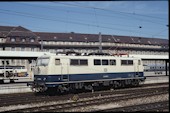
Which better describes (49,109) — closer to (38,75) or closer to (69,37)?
(38,75)

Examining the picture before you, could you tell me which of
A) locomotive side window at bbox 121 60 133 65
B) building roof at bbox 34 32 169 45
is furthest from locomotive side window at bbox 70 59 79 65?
building roof at bbox 34 32 169 45

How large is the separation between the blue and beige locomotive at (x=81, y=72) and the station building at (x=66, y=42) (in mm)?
38051

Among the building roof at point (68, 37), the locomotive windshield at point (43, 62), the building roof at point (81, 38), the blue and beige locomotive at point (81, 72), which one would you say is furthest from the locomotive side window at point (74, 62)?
the building roof at point (81, 38)

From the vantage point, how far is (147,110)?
43.4 ft

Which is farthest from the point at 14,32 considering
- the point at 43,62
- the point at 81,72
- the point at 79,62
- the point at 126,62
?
the point at 81,72

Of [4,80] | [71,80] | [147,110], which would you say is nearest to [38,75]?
[71,80]

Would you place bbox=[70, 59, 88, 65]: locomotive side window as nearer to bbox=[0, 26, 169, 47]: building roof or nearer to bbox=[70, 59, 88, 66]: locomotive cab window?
bbox=[70, 59, 88, 66]: locomotive cab window

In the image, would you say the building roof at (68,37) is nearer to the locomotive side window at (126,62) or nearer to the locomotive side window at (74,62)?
the locomotive side window at (126,62)

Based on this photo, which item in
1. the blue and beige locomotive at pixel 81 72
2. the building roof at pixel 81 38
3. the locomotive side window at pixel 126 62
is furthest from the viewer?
the building roof at pixel 81 38

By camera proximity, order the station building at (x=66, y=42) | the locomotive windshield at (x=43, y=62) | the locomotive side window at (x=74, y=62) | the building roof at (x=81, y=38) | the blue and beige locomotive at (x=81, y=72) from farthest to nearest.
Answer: the building roof at (x=81, y=38), the station building at (x=66, y=42), the locomotive side window at (x=74, y=62), the locomotive windshield at (x=43, y=62), the blue and beige locomotive at (x=81, y=72)

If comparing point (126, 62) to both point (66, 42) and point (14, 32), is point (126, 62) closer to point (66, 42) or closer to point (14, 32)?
point (14, 32)

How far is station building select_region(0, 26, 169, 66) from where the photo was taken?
77.2 m

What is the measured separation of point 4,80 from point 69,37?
53800mm

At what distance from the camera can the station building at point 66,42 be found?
3039 inches
